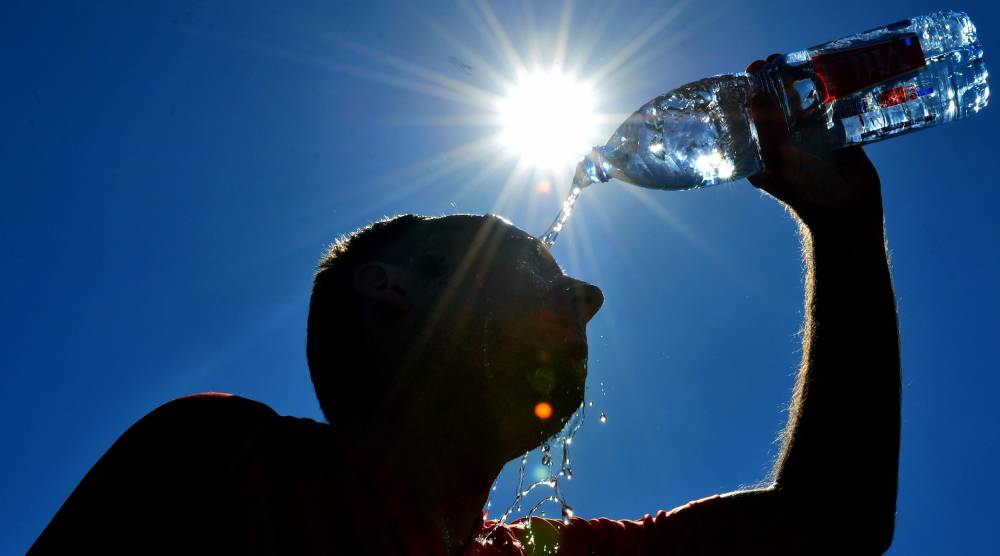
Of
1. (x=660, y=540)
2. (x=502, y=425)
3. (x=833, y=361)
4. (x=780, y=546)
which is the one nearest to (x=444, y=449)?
Result: (x=502, y=425)

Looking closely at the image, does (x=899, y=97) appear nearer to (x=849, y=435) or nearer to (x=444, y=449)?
(x=849, y=435)

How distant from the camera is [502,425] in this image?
2.56 meters

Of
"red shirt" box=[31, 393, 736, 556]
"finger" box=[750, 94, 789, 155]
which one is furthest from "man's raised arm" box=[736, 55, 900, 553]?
"red shirt" box=[31, 393, 736, 556]

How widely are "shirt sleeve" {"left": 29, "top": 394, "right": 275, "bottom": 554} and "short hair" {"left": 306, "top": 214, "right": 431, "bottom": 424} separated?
0.84 m

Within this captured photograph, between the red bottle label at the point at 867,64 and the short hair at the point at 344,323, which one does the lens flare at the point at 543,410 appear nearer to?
the short hair at the point at 344,323

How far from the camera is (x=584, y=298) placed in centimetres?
277

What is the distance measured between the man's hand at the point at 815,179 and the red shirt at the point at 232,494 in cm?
208

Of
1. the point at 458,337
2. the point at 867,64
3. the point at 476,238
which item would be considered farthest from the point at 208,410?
the point at 867,64

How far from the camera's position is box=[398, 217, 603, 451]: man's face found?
254 cm

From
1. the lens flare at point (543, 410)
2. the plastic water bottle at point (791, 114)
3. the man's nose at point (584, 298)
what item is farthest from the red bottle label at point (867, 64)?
the lens flare at point (543, 410)

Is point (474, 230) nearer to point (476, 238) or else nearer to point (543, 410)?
point (476, 238)

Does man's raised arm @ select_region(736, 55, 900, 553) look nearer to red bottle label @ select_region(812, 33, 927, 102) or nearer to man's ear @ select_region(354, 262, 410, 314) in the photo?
red bottle label @ select_region(812, 33, 927, 102)

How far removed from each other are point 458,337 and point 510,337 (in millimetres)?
209

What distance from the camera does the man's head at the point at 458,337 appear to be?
8.27 feet
